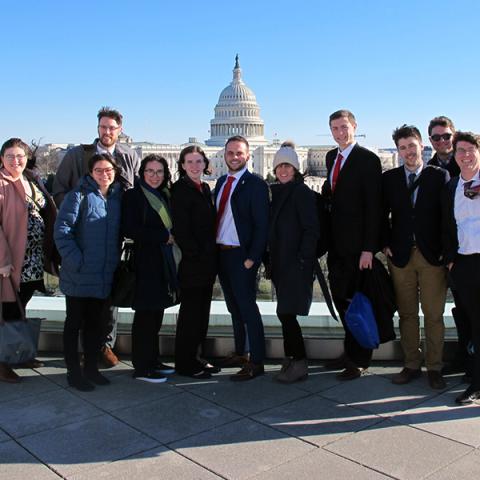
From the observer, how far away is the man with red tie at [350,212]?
412 cm

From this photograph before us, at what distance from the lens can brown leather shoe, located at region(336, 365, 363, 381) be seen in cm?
420

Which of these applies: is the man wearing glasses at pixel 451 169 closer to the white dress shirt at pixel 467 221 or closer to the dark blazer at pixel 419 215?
the dark blazer at pixel 419 215

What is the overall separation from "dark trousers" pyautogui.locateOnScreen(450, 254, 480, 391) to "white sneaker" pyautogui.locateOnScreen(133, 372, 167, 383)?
2.06 meters

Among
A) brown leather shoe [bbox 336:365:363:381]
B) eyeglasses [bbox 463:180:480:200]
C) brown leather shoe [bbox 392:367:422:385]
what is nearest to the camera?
eyeglasses [bbox 463:180:480:200]

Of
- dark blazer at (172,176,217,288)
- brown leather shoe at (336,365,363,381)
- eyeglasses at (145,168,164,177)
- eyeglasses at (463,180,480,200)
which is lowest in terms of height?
brown leather shoe at (336,365,363,381)

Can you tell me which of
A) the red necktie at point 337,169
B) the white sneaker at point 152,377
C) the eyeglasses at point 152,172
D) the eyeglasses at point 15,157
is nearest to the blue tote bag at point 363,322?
the red necktie at point 337,169

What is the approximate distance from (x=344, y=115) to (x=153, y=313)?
1958mm

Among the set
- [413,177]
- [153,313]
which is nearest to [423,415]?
[413,177]

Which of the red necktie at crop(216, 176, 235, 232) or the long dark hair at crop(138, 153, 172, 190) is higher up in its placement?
the long dark hair at crop(138, 153, 172, 190)

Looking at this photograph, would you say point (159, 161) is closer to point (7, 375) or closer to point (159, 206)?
point (159, 206)

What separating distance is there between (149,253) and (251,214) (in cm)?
77

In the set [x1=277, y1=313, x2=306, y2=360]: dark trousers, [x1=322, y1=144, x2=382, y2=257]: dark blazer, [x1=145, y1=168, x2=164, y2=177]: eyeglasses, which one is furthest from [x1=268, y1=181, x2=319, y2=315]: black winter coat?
[x1=145, y1=168, x2=164, y2=177]: eyeglasses

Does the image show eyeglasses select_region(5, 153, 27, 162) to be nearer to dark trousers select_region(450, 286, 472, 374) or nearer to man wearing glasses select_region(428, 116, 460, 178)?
man wearing glasses select_region(428, 116, 460, 178)

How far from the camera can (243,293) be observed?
14.1 ft
